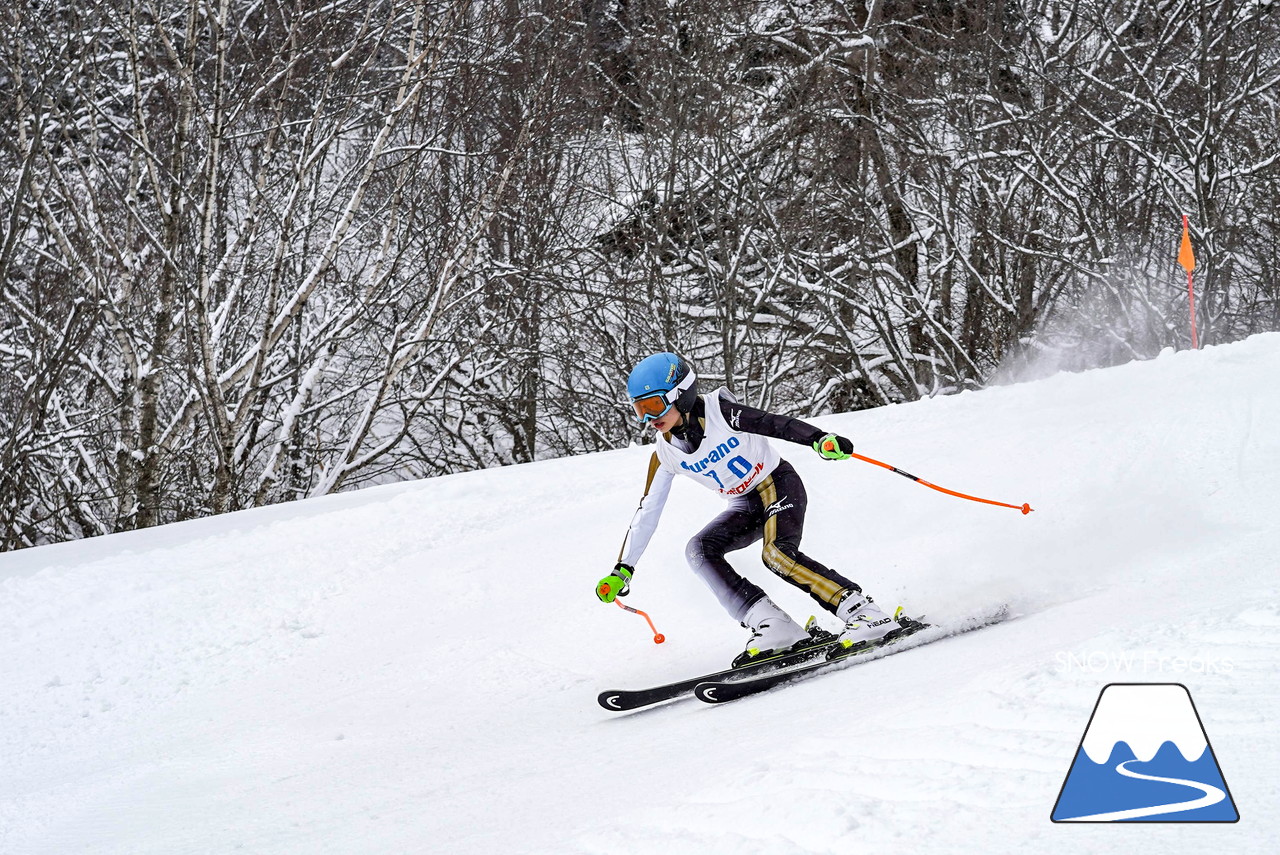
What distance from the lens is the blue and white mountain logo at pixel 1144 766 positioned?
2.23 metres

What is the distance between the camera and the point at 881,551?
6680 mm

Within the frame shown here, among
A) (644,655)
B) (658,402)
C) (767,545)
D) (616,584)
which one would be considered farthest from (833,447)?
(644,655)

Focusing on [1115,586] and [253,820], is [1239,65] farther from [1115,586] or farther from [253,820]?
[253,820]

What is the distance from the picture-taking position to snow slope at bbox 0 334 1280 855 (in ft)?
8.82

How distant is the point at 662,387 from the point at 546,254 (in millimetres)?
11537

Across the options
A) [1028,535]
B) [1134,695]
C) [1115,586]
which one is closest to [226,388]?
[1028,535]

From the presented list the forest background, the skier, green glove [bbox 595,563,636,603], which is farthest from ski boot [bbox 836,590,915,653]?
the forest background

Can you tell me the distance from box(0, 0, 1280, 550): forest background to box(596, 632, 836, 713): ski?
8.50 meters

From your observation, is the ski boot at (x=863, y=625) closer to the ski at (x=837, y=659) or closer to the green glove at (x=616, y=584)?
the ski at (x=837, y=659)

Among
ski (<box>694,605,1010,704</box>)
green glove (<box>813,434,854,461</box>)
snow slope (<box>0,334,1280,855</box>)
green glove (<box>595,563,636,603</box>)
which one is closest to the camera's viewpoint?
snow slope (<box>0,334,1280,855</box>)

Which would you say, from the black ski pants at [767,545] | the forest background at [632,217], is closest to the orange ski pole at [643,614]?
the black ski pants at [767,545]

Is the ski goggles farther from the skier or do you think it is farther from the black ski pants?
the black ski pants

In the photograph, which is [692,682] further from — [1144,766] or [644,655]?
[1144,766]

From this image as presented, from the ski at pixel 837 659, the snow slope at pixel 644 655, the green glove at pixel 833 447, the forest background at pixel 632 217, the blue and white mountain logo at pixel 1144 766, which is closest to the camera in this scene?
the blue and white mountain logo at pixel 1144 766
